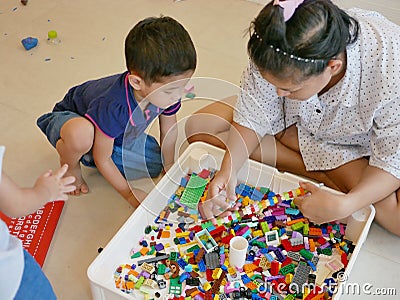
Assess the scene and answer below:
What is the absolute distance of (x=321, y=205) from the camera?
1038mm

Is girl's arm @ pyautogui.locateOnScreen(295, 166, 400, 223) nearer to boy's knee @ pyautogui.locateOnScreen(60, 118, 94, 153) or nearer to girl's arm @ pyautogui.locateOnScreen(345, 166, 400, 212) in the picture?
girl's arm @ pyautogui.locateOnScreen(345, 166, 400, 212)

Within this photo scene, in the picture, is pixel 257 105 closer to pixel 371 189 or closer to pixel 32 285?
pixel 371 189

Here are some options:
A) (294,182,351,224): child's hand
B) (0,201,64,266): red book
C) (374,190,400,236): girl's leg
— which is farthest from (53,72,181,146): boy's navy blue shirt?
(374,190,400,236): girl's leg

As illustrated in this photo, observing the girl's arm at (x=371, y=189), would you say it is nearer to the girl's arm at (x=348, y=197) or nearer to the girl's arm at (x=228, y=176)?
the girl's arm at (x=348, y=197)

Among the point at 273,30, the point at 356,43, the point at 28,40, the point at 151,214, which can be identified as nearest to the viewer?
the point at 273,30

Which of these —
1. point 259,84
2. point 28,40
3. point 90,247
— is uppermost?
point 259,84

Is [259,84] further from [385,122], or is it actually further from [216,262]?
[216,262]

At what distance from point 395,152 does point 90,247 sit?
623mm

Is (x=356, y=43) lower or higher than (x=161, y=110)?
higher

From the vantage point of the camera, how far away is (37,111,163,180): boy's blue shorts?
1137 mm

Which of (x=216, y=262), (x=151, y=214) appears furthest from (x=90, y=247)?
(x=216, y=262)

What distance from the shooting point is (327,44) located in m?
0.86

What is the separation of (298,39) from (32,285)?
1.74 feet

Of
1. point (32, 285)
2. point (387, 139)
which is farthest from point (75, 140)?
point (387, 139)
